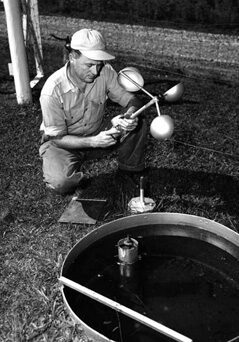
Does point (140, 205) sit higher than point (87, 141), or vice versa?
point (87, 141)

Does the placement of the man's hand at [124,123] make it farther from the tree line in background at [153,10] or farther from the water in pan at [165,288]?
the tree line in background at [153,10]

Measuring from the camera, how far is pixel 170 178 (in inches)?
164

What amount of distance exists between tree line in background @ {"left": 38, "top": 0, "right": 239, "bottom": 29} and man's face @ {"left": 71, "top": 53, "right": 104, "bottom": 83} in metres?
4.99

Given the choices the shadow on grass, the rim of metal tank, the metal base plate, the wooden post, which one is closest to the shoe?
the shadow on grass

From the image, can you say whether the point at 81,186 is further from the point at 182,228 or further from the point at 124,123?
the point at 182,228

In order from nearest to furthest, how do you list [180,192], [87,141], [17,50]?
[87,141]
[180,192]
[17,50]

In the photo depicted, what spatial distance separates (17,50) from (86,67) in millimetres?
2057

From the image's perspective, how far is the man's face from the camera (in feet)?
11.1

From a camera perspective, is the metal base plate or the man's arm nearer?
the man's arm

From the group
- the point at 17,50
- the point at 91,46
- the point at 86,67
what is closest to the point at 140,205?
the point at 86,67

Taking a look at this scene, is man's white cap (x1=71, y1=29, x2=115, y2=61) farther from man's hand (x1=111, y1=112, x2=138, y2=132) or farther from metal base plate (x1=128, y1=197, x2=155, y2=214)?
metal base plate (x1=128, y1=197, x2=155, y2=214)

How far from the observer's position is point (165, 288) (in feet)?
9.61

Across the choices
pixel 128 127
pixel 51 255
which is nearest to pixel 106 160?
pixel 128 127

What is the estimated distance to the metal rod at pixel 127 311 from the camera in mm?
2391
